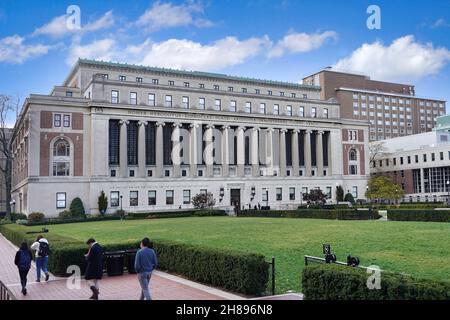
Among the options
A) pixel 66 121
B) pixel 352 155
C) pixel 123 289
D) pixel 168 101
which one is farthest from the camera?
pixel 352 155

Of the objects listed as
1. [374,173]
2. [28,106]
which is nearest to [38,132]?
[28,106]

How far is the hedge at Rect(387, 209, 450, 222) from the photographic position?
3917cm

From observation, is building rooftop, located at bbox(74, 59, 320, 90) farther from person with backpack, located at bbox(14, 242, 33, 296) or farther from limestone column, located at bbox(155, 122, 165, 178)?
person with backpack, located at bbox(14, 242, 33, 296)

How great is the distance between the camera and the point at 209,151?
82.4 meters

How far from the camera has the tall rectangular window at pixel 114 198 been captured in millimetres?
73637

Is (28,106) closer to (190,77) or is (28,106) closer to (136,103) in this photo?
(136,103)

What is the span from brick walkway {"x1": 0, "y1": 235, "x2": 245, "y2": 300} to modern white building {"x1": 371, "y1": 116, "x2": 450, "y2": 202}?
84384 millimetres

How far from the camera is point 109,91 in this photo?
75.2m

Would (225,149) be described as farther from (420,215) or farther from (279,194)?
(420,215)

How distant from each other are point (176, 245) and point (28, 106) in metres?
60.0

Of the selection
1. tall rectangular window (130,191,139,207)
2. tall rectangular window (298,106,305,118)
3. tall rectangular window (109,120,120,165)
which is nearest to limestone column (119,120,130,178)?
tall rectangular window (109,120,120,165)

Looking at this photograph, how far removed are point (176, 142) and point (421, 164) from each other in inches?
2167

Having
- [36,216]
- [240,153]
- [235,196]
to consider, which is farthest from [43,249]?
[235,196]

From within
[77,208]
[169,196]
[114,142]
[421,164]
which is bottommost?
[77,208]
